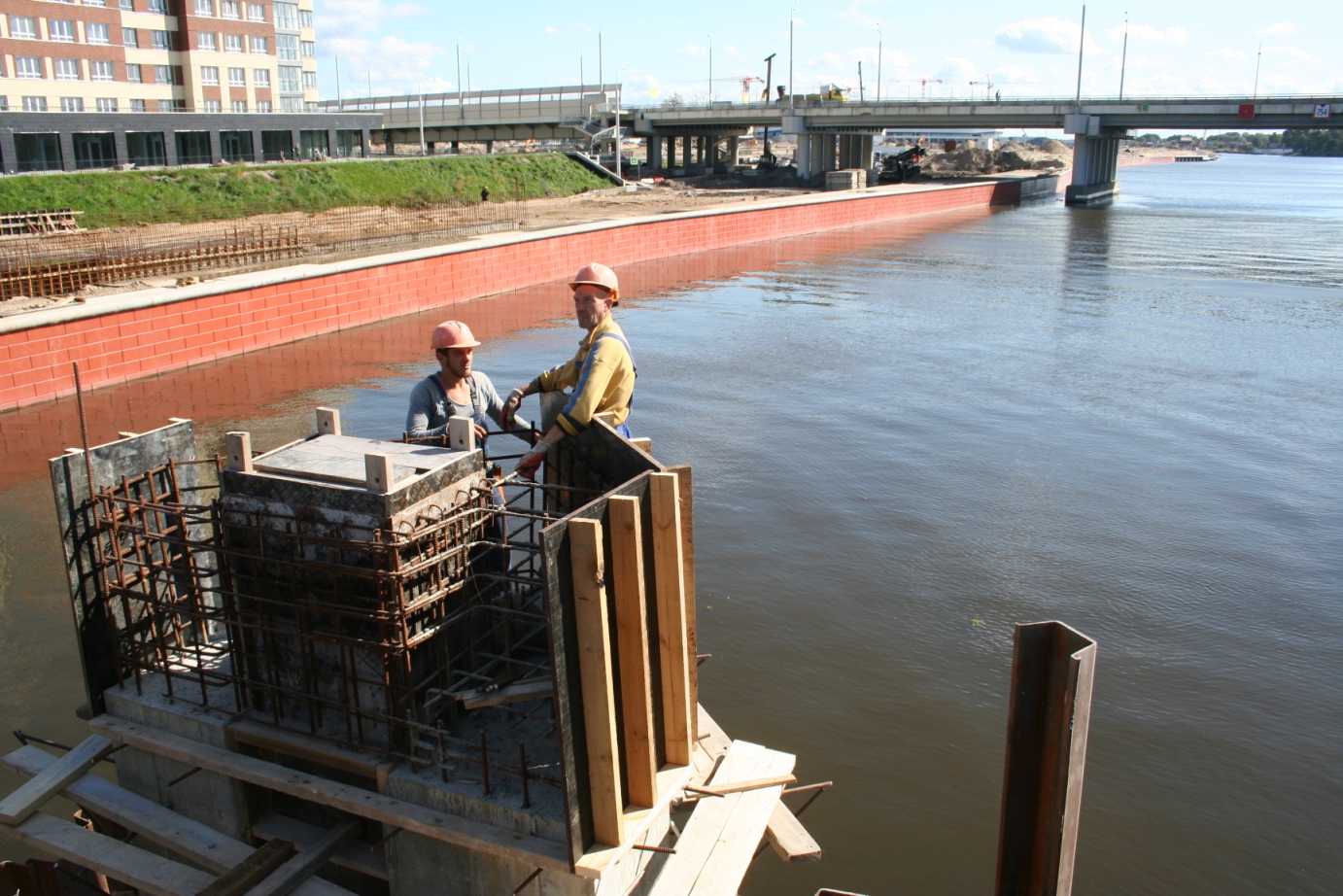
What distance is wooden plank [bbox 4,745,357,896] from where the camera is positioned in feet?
14.9

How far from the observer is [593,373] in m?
5.26

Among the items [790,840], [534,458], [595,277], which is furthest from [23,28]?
[790,840]

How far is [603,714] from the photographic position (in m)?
3.82

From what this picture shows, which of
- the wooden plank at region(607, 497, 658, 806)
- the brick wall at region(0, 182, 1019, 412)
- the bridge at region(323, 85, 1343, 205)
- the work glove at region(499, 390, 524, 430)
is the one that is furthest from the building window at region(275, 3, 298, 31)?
the wooden plank at region(607, 497, 658, 806)

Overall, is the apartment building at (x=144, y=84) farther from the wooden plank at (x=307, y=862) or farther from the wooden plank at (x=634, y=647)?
the wooden plank at (x=634, y=647)

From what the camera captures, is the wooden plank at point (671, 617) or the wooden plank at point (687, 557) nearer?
the wooden plank at point (671, 617)

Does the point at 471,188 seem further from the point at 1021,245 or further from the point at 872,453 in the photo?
the point at 872,453

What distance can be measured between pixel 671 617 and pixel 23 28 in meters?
62.7

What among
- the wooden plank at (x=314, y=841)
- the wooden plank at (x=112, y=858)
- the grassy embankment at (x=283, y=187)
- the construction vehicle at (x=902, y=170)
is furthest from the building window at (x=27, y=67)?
the wooden plank at (x=314, y=841)

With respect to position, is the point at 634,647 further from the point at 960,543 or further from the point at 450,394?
the point at 960,543

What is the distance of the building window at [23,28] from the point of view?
52500mm

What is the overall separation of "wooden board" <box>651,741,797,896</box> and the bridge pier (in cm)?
6948

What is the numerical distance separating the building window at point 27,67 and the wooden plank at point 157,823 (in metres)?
60.0

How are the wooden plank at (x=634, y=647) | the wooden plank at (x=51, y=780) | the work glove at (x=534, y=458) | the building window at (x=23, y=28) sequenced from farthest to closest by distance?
the building window at (x=23, y=28), the work glove at (x=534, y=458), the wooden plank at (x=51, y=780), the wooden plank at (x=634, y=647)
